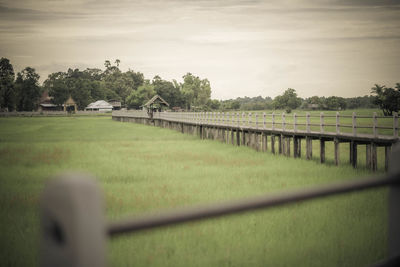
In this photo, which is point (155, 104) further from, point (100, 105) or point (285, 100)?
point (285, 100)

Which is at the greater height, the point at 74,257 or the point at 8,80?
the point at 8,80

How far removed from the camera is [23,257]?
7254 mm

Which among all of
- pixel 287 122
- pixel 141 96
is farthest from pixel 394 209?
pixel 141 96

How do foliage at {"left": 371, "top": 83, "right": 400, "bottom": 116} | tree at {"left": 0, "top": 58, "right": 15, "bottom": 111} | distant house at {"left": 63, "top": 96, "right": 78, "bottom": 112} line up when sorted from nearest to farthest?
foliage at {"left": 371, "top": 83, "right": 400, "bottom": 116}, tree at {"left": 0, "top": 58, "right": 15, "bottom": 111}, distant house at {"left": 63, "top": 96, "right": 78, "bottom": 112}

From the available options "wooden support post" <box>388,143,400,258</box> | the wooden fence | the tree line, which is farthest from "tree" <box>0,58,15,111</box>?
"wooden support post" <box>388,143,400,258</box>

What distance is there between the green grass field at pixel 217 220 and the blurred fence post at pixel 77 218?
18.4 ft

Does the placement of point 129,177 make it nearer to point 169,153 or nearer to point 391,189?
point 169,153

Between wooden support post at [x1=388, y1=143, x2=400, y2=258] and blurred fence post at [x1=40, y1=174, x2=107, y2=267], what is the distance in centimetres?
194

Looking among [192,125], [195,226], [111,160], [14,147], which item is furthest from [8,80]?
[195,226]

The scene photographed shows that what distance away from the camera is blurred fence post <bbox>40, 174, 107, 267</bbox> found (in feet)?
4.98

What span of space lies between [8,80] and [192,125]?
83552 millimetres

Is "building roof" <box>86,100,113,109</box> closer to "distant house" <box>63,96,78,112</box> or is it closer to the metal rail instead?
"distant house" <box>63,96,78,112</box>

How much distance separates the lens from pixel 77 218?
1546 millimetres

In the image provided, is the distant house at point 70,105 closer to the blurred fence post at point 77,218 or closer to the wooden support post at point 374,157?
the wooden support post at point 374,157
